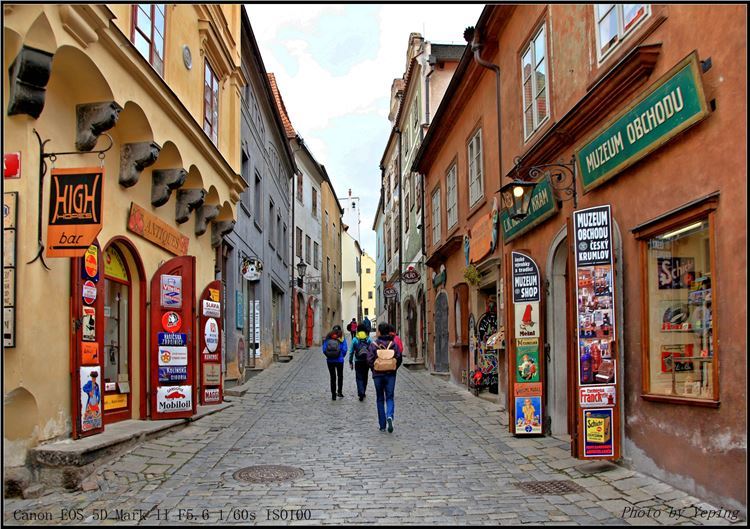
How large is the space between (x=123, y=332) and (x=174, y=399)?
4.26 ft

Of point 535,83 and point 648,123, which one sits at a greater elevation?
point 535,83

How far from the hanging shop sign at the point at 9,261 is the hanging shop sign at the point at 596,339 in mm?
5646

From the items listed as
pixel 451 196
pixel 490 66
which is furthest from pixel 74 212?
pixel 451 196

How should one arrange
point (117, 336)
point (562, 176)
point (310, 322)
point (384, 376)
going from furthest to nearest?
1. point (310, 322)
2. point (384, 376)
3. point (117, 336)
4. point (562, 176)

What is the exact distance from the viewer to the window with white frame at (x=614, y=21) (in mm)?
7523

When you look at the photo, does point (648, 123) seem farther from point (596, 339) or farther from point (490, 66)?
point (490, 66)

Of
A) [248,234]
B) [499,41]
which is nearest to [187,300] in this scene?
[499,41]

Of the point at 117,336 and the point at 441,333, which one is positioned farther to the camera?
the point at 441,333

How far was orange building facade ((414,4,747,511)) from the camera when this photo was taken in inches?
226

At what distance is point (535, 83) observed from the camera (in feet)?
36.4

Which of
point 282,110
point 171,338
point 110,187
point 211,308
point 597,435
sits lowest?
point 597,435

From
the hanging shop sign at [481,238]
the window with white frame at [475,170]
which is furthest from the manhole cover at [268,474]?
the window with white frame at [475,170]

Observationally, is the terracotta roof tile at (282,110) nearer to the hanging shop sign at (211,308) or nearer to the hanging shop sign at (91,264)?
the hanging shop sign at (211,308)

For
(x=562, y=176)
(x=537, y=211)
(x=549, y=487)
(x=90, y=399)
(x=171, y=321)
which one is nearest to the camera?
(x=549, y=487)
